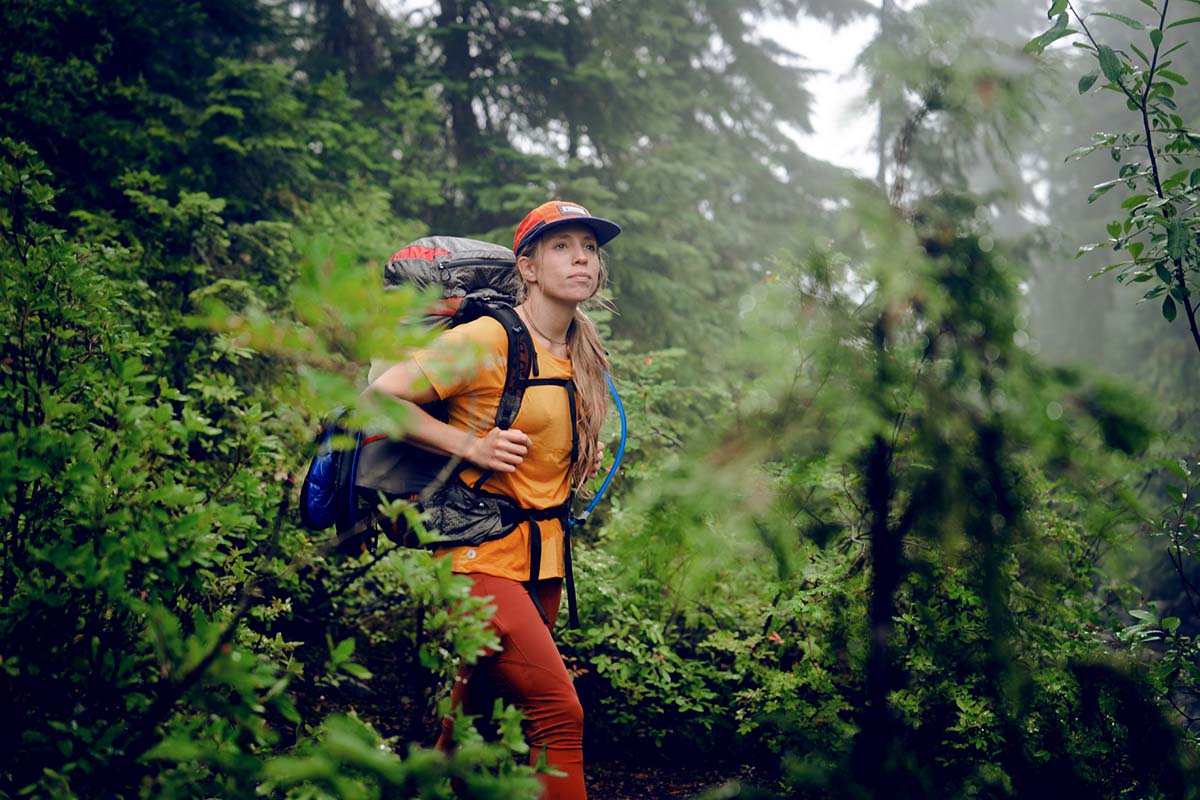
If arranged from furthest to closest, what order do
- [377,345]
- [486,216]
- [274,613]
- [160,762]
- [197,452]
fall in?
[486,216] < [197,452] < [274,613] < [160,762] < [377,345]

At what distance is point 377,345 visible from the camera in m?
1.34

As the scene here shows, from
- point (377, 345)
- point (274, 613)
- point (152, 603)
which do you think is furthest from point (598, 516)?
point (377, 345)

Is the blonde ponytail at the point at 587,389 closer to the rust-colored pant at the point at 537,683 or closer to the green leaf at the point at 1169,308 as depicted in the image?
the rust-colored pant at the point at 537,683

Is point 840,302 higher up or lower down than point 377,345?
higher up

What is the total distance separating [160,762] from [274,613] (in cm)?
164

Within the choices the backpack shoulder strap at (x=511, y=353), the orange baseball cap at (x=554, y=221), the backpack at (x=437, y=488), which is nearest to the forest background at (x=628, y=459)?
the backpack at (x=437, y=488)

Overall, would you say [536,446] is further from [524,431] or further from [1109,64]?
[1109,64]

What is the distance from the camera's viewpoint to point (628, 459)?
5.53 metres

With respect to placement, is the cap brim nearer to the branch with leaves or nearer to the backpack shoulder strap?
the backpack shoulder strap

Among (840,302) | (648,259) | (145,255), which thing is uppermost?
(648,259)

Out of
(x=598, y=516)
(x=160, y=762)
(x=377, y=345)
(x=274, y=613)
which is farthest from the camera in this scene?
(x=598, y=516)

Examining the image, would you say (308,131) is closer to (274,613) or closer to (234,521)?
(274,613)

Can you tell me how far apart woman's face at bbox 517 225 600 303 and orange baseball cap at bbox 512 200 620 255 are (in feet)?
0.13

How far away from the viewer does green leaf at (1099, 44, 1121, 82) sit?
8.87 ft
